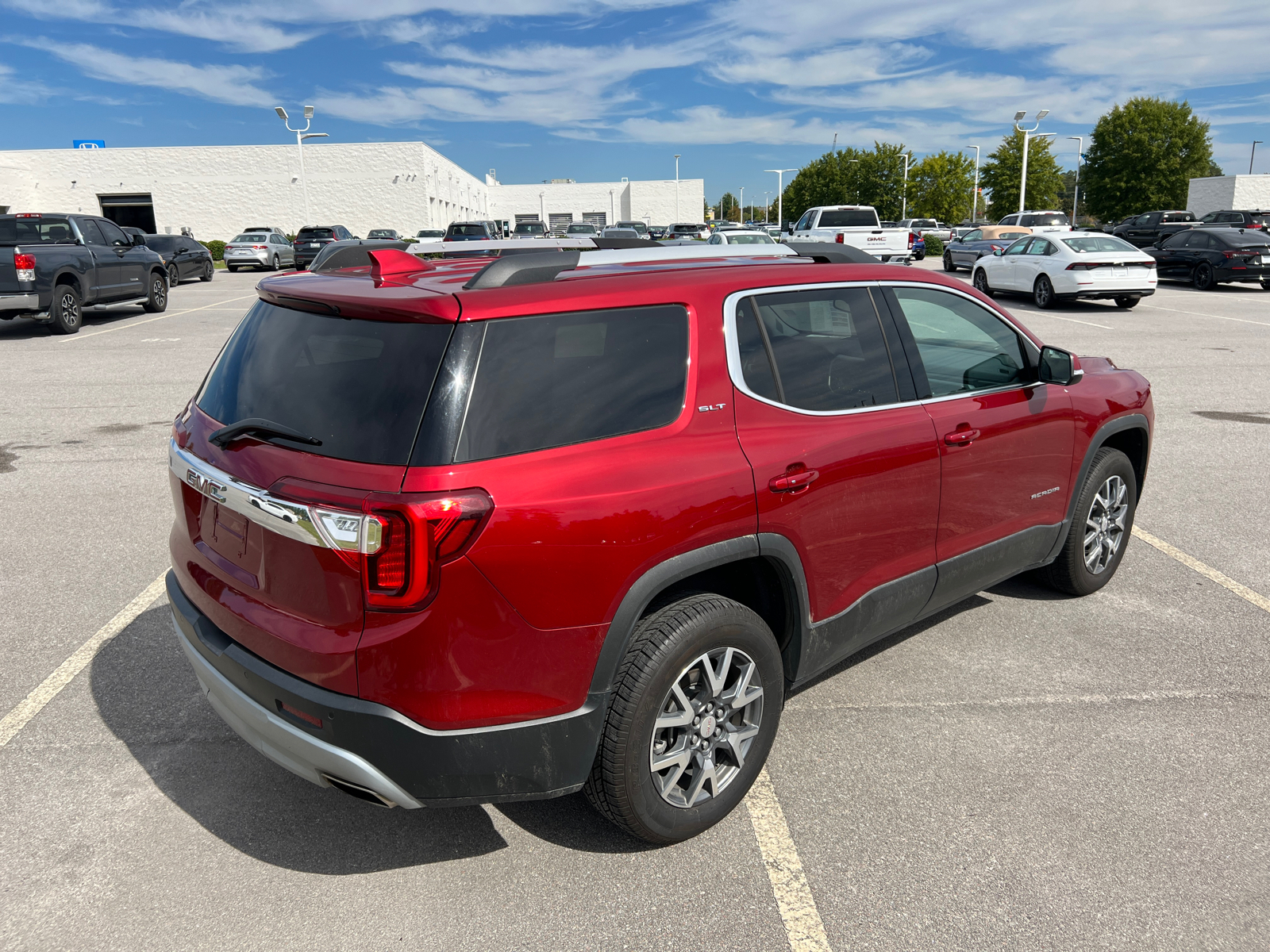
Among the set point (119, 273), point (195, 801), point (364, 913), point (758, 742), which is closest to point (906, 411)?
point (758, 742)

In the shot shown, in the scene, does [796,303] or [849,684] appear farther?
[849,684]

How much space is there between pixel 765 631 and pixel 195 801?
6.76 feet

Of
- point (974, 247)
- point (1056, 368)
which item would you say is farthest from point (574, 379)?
point (974, 247)

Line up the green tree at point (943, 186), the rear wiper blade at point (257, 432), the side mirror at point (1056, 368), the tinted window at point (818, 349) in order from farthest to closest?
the green tree at point (943, 186), the side mirror at point (1056, 368), the tinted window at point (818, 349), the rear wiper blade at point (257, 432)

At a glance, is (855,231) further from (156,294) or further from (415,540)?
(415,540)

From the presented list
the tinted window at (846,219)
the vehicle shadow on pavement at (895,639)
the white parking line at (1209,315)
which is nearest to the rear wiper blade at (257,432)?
the vehicle shadow on pavement at (895,639)

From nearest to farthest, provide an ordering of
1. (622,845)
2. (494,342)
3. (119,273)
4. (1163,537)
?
(494,342) → (622,845) → (1163,537) → (119,273)

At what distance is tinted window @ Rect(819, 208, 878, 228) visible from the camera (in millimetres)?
26438

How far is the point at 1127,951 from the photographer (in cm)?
254

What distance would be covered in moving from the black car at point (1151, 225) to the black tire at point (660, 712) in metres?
35.8

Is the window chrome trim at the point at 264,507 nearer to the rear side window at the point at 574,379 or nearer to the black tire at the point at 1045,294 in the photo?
the rear side window at the point at 574,379

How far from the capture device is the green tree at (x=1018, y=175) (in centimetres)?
6147

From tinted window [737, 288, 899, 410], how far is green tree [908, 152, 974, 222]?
7140 centimetres

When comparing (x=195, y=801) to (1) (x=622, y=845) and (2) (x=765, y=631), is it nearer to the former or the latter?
(1) (x=622, y=845)
